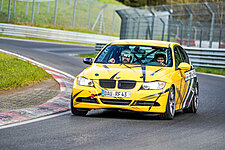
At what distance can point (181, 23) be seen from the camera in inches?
1174

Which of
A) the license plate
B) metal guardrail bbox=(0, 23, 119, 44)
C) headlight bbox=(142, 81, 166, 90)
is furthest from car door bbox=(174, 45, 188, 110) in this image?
metal guardrail bbox=(0, 23, 119, 44)

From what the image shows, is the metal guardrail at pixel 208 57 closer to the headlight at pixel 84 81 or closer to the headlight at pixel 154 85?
the headlight at pixel 154 85

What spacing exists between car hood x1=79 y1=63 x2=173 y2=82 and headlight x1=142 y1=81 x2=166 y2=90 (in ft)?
0.24

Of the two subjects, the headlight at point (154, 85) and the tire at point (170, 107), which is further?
the tire at point (170, 107)

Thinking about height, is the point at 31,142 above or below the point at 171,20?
below

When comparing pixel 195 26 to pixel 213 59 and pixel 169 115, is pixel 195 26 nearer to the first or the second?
pixel 213 59

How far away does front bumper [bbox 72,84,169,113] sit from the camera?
8.68 m

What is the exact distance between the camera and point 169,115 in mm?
9008

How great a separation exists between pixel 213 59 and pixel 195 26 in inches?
254

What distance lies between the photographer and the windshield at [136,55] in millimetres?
9859

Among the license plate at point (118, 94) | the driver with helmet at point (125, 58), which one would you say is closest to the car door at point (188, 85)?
the driver with helmet at point (125, 58)

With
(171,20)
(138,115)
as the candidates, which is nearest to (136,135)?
(138,115)

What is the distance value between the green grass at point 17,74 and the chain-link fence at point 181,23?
13434mm

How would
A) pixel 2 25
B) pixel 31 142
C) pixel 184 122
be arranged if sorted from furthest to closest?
pixel 2 25 < pixel 184 122 < pixel 31 142
